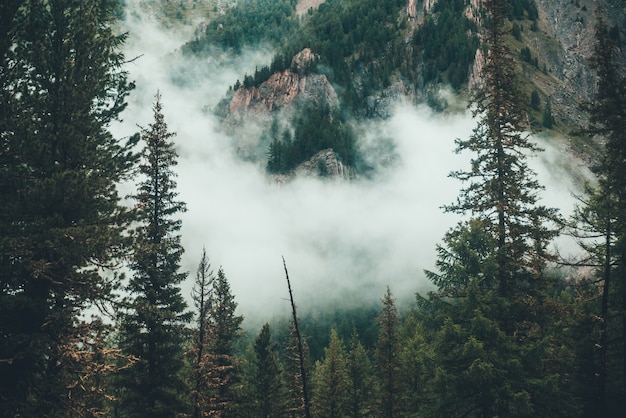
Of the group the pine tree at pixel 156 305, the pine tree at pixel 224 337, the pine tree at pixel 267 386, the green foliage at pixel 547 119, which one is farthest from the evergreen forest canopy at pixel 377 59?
the pine tree at pixel 156 305

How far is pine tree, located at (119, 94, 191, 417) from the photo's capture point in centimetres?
1817

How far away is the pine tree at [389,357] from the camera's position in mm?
31125

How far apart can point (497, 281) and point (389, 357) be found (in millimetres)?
18933

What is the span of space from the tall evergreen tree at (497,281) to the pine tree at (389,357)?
15663 millimetres

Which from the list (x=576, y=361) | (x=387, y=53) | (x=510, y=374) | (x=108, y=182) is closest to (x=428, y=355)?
(x=510, y=374)

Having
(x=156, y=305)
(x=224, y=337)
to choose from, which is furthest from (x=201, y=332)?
(x=224, y=337)

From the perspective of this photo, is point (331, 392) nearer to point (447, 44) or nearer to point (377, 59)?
point (447, 44)

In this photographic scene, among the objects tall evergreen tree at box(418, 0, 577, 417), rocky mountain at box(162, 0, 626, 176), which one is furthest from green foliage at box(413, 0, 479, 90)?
tall evergreen tree at box(418, 0, 577, 417)

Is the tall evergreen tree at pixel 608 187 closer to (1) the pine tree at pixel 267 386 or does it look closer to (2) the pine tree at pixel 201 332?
(2) the pine tree at pixel 201 332

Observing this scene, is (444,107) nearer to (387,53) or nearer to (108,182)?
(387,53)

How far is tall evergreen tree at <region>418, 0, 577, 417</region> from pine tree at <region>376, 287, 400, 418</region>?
15.7 metres

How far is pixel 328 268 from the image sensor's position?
155750 mm

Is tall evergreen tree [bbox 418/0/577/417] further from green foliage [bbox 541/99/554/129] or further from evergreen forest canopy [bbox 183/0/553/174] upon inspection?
evergreen forest canopy [bbox 183/0/553/174]

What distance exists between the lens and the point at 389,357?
3184 centimetres
